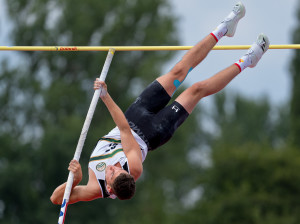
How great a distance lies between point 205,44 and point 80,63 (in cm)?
2537

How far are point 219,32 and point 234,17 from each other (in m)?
0.38

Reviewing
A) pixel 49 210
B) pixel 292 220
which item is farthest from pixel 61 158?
pixel 292 220

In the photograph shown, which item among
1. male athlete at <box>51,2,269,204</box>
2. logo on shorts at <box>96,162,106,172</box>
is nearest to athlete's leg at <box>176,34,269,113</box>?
male athlete at <box>51,2,269,204</box>

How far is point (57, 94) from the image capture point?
32750 mm

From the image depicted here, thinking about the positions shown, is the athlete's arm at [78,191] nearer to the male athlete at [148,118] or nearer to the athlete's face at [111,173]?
the male athlete at [148,118]

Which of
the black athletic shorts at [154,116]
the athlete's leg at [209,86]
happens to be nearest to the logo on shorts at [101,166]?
the black athletic shorts at [154,116]

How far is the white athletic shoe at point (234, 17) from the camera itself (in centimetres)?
908

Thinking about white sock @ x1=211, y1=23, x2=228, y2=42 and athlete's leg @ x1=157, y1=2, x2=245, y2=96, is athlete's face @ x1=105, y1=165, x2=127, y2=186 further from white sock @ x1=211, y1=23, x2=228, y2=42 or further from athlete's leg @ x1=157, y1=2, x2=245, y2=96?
white sock @ x1=211, y1=23, x2=228, y2=42

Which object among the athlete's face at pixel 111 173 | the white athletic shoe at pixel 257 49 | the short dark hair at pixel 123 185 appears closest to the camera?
the short dark hair at pixel 123 185

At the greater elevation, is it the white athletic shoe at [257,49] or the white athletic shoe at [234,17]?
the white athletic shoe at [234,17]

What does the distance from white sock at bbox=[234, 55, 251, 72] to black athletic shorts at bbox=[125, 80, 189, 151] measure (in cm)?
81

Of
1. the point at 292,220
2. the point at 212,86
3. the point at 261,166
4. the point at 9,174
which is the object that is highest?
the point at 9,174

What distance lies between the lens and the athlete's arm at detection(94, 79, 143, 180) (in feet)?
26.6

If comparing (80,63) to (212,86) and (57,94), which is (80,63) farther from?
(212,86)
